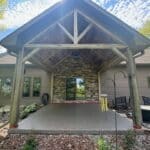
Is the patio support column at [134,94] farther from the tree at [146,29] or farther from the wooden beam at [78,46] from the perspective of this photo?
the tree at [146,29]

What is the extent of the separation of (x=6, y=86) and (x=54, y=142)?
9.10 meters

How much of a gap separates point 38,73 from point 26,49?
22.6 feet

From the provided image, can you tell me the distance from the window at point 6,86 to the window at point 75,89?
13.3 feet

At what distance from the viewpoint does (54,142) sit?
505 cm

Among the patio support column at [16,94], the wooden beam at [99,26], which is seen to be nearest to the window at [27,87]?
the patio support column at [16,94]

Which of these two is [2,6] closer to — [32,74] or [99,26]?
[32,74]

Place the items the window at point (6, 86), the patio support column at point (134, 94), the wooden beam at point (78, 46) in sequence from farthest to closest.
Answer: the window at point (6, 86), the wooden beam at point (78, 46), the patio support column at point (134, 94)

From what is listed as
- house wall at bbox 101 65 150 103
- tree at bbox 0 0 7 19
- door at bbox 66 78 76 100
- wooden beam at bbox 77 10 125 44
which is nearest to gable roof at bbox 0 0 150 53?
wooden beam at bbox 77 10 125 44

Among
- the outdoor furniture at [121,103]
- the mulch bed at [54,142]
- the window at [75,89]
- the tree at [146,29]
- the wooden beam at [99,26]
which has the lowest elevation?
the mulch bed at [54,142]

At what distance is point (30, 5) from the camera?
14.3 m

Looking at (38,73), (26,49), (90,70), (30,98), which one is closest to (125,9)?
(90,70)

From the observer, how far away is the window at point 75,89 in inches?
532

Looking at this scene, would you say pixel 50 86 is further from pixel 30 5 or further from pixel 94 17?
pixel 94 17

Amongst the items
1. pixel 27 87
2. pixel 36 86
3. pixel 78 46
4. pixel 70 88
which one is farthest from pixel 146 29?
pixel 78 46
